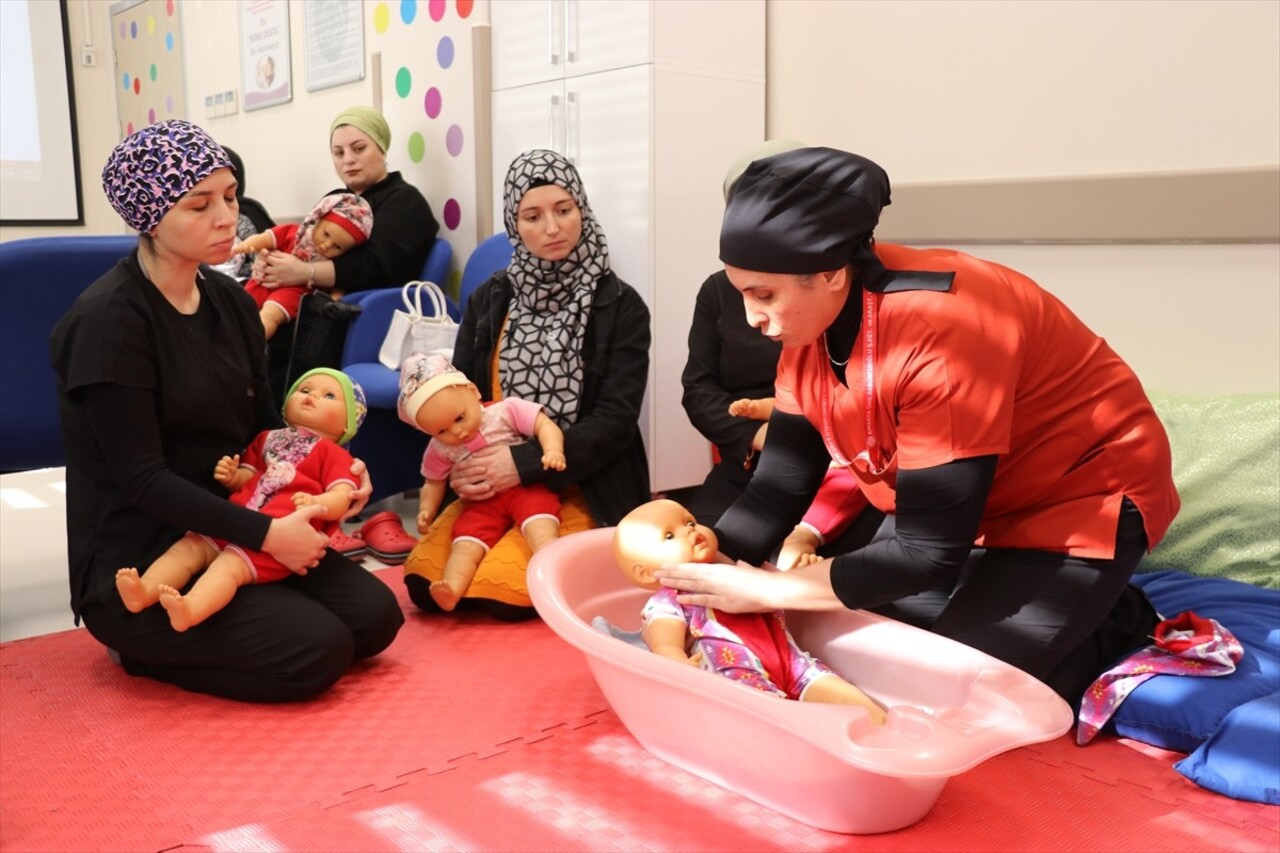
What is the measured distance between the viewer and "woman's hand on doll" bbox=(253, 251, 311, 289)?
12.4 feet

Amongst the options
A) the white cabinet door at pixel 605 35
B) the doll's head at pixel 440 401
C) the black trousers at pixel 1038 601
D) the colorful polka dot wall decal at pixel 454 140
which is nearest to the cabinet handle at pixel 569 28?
the white cabinet door at pixel 605 35

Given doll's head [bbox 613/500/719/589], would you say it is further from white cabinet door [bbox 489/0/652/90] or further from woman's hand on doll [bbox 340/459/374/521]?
white cabinet door [bbox 489/0/652/90]

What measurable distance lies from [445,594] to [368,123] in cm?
215

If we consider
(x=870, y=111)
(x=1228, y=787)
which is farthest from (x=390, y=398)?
(x=1228, y=787)

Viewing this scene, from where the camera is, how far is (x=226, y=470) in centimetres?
232

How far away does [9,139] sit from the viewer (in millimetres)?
7074

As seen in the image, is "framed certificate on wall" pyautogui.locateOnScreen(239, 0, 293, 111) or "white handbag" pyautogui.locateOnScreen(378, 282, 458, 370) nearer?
"white handbag" pyautogui.locateOnScreen(378, 282, 458, 370)

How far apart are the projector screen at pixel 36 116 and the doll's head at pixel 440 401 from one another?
573cm

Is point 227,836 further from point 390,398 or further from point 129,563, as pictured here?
point 390,398

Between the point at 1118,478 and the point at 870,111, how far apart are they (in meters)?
1.72

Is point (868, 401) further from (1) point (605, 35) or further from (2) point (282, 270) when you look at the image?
(2) point (282, 270)

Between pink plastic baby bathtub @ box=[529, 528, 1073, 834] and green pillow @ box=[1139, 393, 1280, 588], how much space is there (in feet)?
3.30

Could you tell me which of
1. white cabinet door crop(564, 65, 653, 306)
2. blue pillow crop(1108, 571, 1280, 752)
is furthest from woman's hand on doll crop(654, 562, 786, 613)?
white cabinet door crop(564, 65, 653, 306)

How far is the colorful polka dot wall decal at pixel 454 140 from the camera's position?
Answer: 4184 mm
